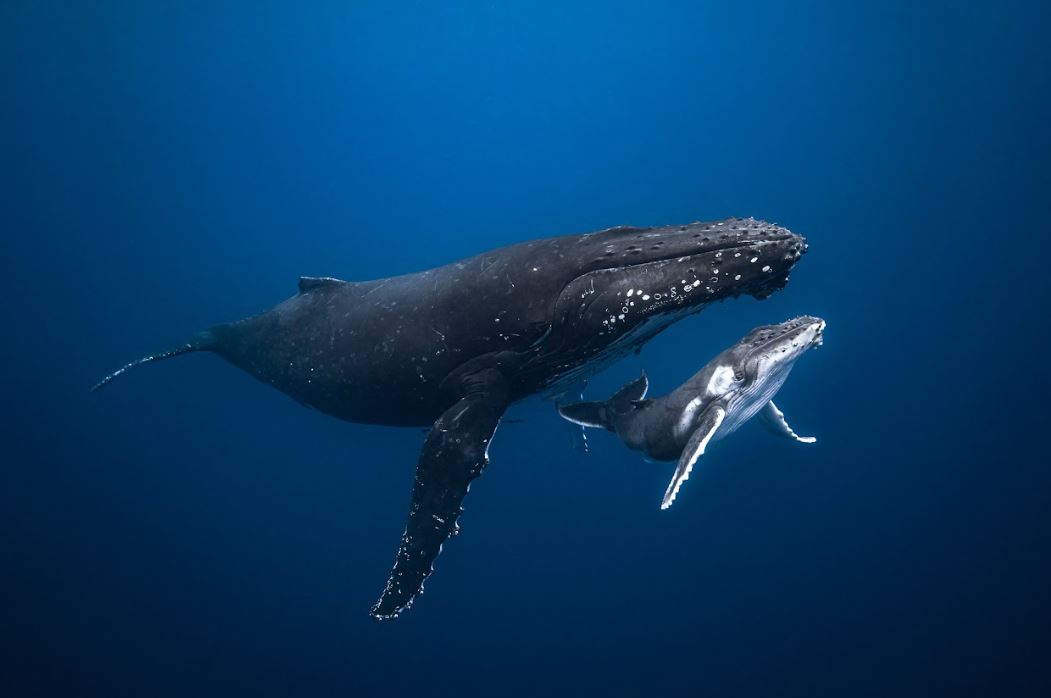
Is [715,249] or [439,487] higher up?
[715,249]

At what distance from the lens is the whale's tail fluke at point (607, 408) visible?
24.0 feet

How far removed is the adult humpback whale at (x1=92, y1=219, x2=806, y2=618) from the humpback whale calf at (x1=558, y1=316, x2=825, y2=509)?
661 millimetres

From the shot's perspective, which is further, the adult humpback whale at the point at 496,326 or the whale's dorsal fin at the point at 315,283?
the whale's dorsal fin at the point at 315,283

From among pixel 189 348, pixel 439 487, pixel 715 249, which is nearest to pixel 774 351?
pixel 715 249

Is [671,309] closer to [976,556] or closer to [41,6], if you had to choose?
[976,556]

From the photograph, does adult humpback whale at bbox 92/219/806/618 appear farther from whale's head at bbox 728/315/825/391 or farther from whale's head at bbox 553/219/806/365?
whale's head at bbox 728/315/825/391

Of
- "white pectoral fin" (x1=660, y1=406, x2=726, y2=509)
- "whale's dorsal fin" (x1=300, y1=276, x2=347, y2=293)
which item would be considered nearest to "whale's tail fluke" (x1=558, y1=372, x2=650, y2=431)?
"white pectoral fin" (x1=660, y1=406, x2=726, y2=509)

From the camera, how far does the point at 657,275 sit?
5.74 m

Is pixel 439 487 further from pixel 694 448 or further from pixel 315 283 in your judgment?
pixel 315 283

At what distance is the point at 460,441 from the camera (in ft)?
21.0

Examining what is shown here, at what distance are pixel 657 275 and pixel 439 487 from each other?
3449mm

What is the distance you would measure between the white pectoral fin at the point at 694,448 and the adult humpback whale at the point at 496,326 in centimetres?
115

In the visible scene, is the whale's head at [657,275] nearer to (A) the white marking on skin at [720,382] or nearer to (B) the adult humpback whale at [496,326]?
(B) the adult humpback whale at [496,326]

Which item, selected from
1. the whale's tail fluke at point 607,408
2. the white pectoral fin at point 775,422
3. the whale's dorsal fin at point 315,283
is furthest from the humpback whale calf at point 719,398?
the whale's dorsal fin at point 315,283
